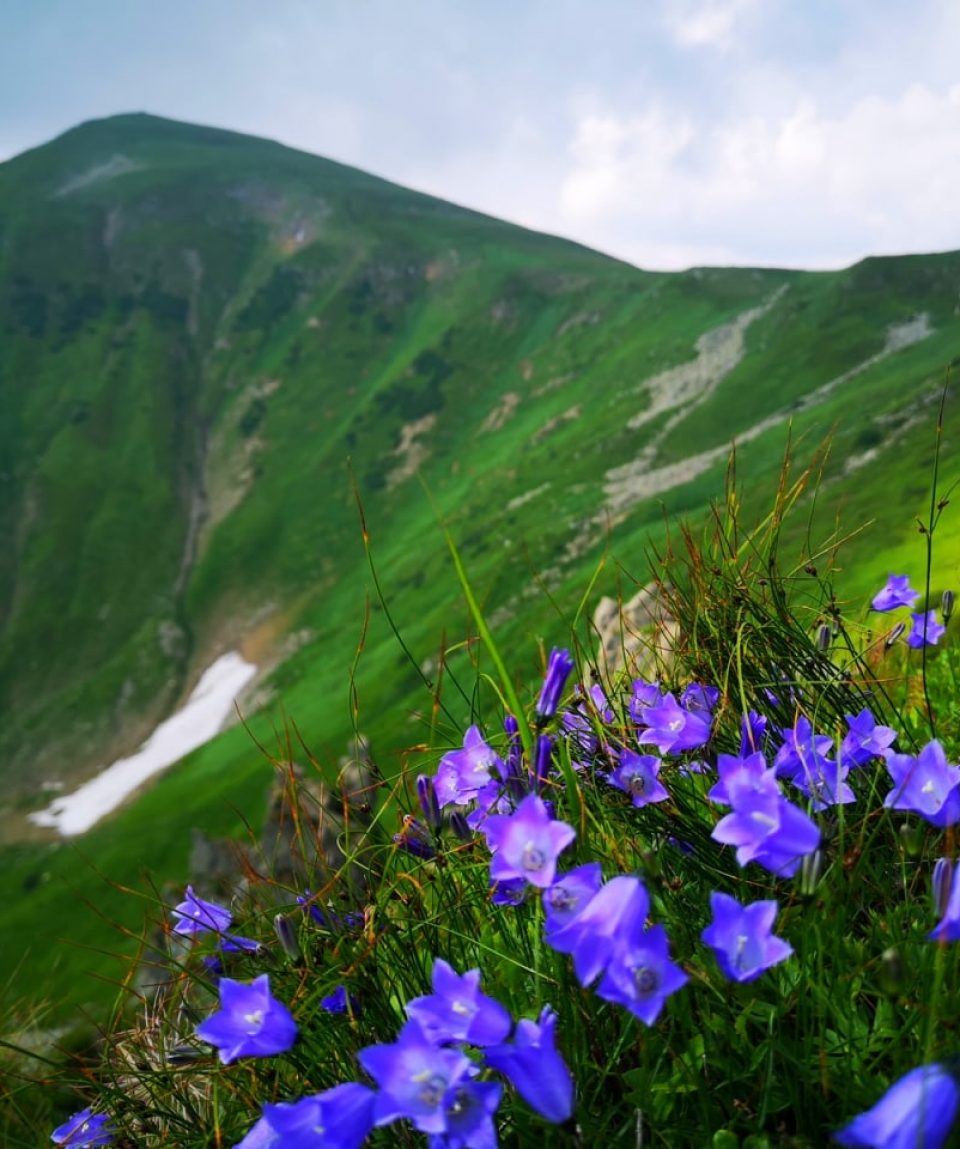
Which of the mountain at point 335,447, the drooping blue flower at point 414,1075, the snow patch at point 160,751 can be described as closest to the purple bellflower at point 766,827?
the drooping blue flower at point 414,1075

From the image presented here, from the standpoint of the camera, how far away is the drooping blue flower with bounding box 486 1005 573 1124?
160cm

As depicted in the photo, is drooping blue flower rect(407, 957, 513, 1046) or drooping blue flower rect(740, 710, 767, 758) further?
drooping blue flower rect(740, 710, 767, 758)

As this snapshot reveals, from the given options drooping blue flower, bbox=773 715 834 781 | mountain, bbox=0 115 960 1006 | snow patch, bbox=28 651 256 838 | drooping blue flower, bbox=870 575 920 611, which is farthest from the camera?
snow patch, bbox=28 651 256 838

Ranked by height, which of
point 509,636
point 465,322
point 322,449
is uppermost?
point 465,322

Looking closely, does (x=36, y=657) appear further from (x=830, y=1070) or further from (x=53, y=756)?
(x=830, y=1070)

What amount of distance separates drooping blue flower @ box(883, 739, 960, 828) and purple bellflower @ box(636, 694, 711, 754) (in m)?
0.77

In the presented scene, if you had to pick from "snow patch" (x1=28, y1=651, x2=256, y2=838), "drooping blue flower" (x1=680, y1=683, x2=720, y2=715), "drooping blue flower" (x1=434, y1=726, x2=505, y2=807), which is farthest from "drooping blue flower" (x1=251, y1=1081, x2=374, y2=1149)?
"snow patch" (x1=28, y1=651, x2=256, y2=838)

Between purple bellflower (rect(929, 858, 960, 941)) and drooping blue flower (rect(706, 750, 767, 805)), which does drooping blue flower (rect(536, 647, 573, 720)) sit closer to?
drooping blue flower (rect(706, 750, 767, 805))

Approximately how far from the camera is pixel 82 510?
142 metres

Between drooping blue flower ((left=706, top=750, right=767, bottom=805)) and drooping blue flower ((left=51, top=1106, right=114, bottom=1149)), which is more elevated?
drooping blue flower ((left=706, top=750, right=767, bottom=805))

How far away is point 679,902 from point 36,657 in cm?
14071

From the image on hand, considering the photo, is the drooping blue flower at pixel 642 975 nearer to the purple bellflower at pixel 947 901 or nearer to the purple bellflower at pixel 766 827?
the purple bellflower at pixel 766 827

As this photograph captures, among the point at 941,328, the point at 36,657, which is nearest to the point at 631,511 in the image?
the point at 941,328

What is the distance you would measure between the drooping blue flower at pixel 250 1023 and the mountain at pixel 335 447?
33999 millimetres
